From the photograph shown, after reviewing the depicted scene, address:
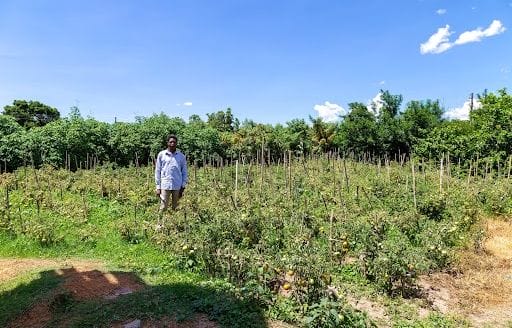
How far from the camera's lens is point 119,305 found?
3.71 m

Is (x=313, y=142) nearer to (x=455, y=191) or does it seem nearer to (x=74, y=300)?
(x=455, y=191)

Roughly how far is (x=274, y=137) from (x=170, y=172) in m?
15.2

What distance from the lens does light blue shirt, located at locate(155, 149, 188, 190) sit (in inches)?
249

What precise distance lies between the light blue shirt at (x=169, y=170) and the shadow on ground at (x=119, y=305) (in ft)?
6.75

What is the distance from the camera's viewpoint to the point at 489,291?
4.99m

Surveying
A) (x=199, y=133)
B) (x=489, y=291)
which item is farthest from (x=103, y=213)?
(x=199, y=133)

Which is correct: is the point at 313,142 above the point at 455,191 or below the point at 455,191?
above

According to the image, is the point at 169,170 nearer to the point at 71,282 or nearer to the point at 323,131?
the point at 71,282

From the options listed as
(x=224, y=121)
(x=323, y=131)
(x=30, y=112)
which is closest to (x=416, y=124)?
(x=323, y=131)

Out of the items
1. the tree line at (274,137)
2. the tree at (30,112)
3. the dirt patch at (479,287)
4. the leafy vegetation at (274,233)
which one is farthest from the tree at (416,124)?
the tree at (30,112)

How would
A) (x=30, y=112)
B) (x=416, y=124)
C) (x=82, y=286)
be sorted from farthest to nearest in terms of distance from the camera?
(x=30, y=112), (x=416, y=124), (x=82, y=286)

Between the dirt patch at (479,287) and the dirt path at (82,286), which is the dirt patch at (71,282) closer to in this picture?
the dirt path at (82,286)

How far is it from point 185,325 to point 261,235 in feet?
8.35

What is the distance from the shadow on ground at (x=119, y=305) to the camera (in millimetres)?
3471
